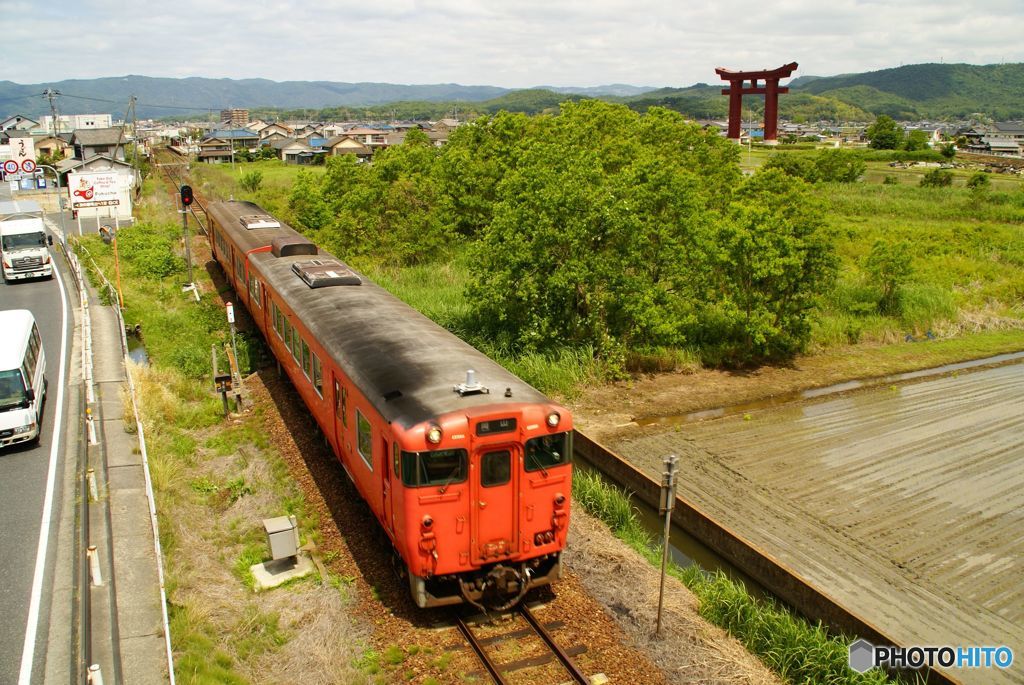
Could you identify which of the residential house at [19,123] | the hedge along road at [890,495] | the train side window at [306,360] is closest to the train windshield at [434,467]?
the train side window at [306,360]

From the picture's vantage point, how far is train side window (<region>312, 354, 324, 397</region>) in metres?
12.7

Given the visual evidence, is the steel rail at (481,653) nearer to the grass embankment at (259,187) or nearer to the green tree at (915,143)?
the grass embankment at (259,187)

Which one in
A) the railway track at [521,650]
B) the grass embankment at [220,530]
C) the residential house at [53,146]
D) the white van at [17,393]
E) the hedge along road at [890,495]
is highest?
the residential house at [53,146]

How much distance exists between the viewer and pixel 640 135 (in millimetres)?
32562

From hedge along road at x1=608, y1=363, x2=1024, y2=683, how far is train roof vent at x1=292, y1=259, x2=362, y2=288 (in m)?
7.32

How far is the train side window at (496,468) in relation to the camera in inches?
352

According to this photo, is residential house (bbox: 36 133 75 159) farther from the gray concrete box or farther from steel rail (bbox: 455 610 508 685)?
steel rail (bbox: 455 610 508 685)

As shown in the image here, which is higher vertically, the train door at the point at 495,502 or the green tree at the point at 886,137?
the green tree at the point at 886,137

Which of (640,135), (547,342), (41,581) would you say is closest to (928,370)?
(547,342)

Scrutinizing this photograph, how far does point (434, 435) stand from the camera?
27.8ft

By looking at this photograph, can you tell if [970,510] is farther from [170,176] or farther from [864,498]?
Answer: [170,176]

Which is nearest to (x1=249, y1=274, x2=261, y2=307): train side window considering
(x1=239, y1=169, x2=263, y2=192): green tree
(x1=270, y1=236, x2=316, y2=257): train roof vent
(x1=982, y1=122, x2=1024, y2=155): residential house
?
(x1=270, y1=236, x2=316, y2=257): train roof vent

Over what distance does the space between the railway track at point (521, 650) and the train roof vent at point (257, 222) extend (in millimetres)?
15683

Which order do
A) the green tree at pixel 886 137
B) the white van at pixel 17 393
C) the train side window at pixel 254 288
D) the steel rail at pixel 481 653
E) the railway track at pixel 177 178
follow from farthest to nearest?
the green tree at pixel 886 137 → the railway track at pixel 177 178 → the train side window at pixel 254 288 → the white van at pixel 17 393 → the steel rail at pixel 481 653
